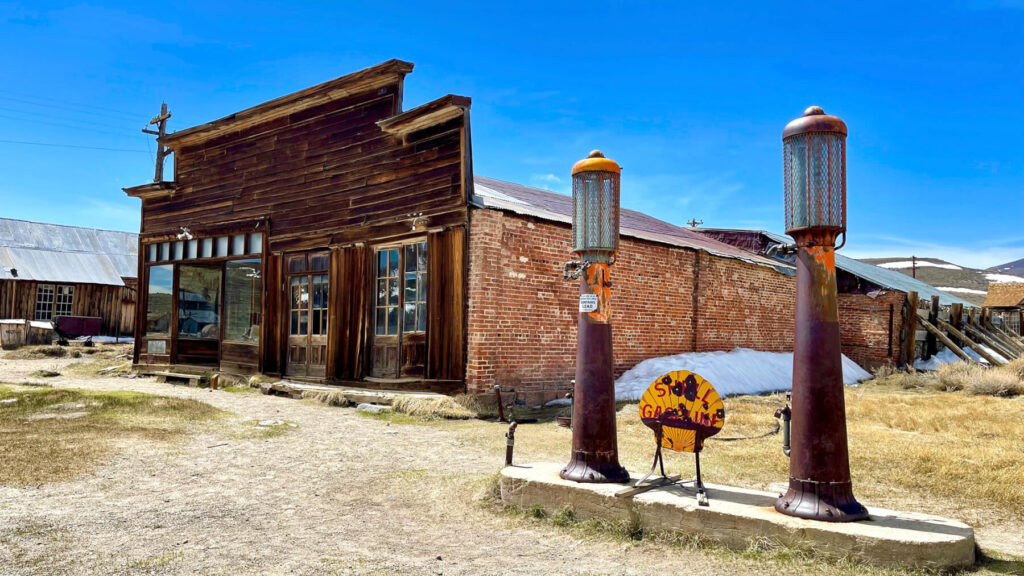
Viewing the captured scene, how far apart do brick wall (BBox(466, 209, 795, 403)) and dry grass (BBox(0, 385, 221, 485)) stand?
404cm

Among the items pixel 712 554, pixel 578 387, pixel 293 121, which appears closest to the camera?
pixel 712 554

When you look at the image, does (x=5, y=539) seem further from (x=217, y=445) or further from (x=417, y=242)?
(x=417, y=242)

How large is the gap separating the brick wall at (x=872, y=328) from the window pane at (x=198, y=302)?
1468 centimetres

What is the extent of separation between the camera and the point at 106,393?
1048 centimetres

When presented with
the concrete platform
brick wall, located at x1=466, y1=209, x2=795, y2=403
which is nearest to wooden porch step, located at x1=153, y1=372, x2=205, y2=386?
brick wall, located at x1=466, y1=209, x2=795, y2=403

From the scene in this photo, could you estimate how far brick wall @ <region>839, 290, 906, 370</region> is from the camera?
54.5 ft

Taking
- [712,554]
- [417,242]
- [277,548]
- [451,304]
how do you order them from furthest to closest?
[417,242] → [451,304] → [277,548] → [712,554]

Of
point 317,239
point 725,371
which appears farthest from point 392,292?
point 725,371

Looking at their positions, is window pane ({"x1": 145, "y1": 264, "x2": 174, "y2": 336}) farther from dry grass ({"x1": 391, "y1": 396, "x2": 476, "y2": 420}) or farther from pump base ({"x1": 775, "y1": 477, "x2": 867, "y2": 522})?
pump base ({"x1": 775, "y1": 477, "x2": 867, "y2": 522})

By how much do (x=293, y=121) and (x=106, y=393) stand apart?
6.09m

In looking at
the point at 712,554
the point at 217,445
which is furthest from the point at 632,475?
the point at 217,445

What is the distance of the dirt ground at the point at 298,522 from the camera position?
371 centimetres

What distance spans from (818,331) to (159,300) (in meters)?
16.1

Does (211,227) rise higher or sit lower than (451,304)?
higher
